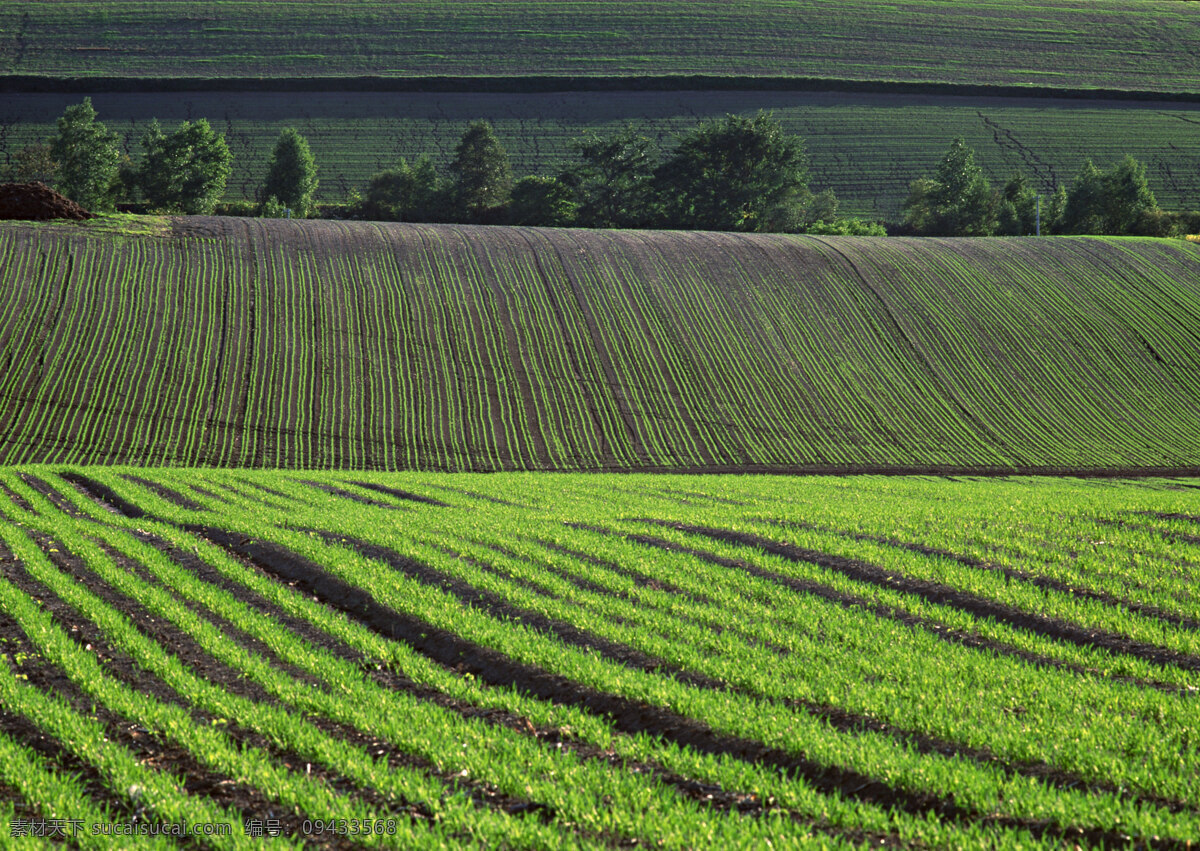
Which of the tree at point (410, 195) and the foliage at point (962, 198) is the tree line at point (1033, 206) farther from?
the tree at point (410, 195)

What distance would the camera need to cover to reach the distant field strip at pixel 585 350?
131 ft

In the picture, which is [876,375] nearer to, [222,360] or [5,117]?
[222,360]

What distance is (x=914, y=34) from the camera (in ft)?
423

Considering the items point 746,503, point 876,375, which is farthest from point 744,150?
point 746,503

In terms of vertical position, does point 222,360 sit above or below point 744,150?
below

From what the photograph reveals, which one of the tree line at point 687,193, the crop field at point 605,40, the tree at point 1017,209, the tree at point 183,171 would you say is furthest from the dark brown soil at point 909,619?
the crop field at point 605,40

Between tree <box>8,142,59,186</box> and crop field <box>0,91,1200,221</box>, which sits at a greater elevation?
crop field <box>0,91,1200,221</box>

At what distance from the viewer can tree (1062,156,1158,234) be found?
83625 millimetres

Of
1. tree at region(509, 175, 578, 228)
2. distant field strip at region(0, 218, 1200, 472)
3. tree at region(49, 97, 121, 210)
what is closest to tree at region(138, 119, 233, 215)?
tree at region(49, 97, 121, 210)

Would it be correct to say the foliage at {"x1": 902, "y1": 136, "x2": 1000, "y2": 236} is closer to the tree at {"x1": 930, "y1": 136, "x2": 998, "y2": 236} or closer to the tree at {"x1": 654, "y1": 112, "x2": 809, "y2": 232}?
the tree at {"x1": 930, "y1": 136, "x2": 998, "y2": 236}

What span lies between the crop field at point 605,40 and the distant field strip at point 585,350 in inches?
2503

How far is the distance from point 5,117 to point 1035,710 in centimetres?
12198

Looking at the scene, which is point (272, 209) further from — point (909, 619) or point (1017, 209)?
point (909, 619)

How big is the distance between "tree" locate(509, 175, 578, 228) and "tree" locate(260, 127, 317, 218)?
66.7 feet
